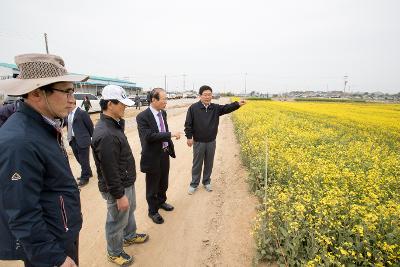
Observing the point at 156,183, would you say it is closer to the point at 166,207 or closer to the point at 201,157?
the point at 166,207

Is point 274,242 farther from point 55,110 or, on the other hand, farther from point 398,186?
point 55,110

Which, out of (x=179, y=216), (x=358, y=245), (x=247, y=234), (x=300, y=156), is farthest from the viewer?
(x=300, y=156)

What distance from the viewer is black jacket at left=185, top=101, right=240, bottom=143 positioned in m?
5.70

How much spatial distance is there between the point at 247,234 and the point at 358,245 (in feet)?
5.89

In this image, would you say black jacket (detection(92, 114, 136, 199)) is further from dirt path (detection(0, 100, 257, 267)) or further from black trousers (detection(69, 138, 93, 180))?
black trousers (detection(69, 138, 93, 180))

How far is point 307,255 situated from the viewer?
10.4 feet

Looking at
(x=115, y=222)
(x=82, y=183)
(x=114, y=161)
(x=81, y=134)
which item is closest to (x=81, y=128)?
(x=81, y=134)

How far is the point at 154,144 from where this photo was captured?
4.43 metres

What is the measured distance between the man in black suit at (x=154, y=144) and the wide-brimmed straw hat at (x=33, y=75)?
96.7 inches

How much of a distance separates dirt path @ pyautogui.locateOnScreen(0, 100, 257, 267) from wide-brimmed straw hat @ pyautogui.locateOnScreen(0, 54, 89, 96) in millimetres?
2839

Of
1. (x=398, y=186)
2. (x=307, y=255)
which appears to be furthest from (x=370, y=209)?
(x=398, y=186)

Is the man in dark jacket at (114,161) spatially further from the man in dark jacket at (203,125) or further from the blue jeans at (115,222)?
the man in dark jacket at (203,125)

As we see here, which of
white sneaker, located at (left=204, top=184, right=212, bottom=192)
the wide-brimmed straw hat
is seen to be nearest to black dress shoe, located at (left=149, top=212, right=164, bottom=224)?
white sneaker, located at (left=204, top=184, right=212, bottom=192)

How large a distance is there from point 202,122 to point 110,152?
297 cm
